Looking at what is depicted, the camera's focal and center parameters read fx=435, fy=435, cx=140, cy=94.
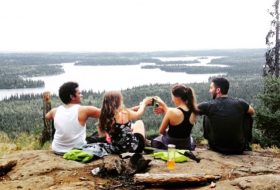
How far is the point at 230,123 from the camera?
6.82 m

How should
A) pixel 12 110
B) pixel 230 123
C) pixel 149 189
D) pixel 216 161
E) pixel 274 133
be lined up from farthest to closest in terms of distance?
pixel 12 110 → pixel 274 133 → pixel 230 123 → pixel 216 161 → pixel 149 189

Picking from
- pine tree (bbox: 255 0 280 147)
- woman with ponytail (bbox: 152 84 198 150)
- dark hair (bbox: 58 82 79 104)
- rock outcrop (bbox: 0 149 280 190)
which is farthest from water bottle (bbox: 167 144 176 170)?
pine tree (bbox: 255 0 280 147)

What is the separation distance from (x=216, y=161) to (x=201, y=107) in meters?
0.99

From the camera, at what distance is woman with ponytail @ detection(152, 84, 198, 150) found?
6879 mm

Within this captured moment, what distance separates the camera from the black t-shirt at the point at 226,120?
6.82 m

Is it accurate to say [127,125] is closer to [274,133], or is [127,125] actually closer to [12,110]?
[274,133]

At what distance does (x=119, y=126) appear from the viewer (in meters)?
6.61

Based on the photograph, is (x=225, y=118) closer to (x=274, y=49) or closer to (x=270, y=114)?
(x=270, y=114)

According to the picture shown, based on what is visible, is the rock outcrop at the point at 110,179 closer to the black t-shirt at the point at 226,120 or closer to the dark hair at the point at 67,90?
the black t-shirt at the point at 226,120

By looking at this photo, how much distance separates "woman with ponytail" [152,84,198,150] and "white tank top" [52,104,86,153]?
1.35 meters

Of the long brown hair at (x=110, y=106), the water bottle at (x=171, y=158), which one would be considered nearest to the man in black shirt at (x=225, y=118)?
the water bottle at (x=171, y=158)

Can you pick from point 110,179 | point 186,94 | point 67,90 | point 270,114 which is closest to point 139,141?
point 186,94

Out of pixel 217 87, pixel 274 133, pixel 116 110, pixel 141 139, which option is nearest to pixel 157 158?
pixel 141 139

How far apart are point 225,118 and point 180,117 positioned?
Answer: 702 millimetres
